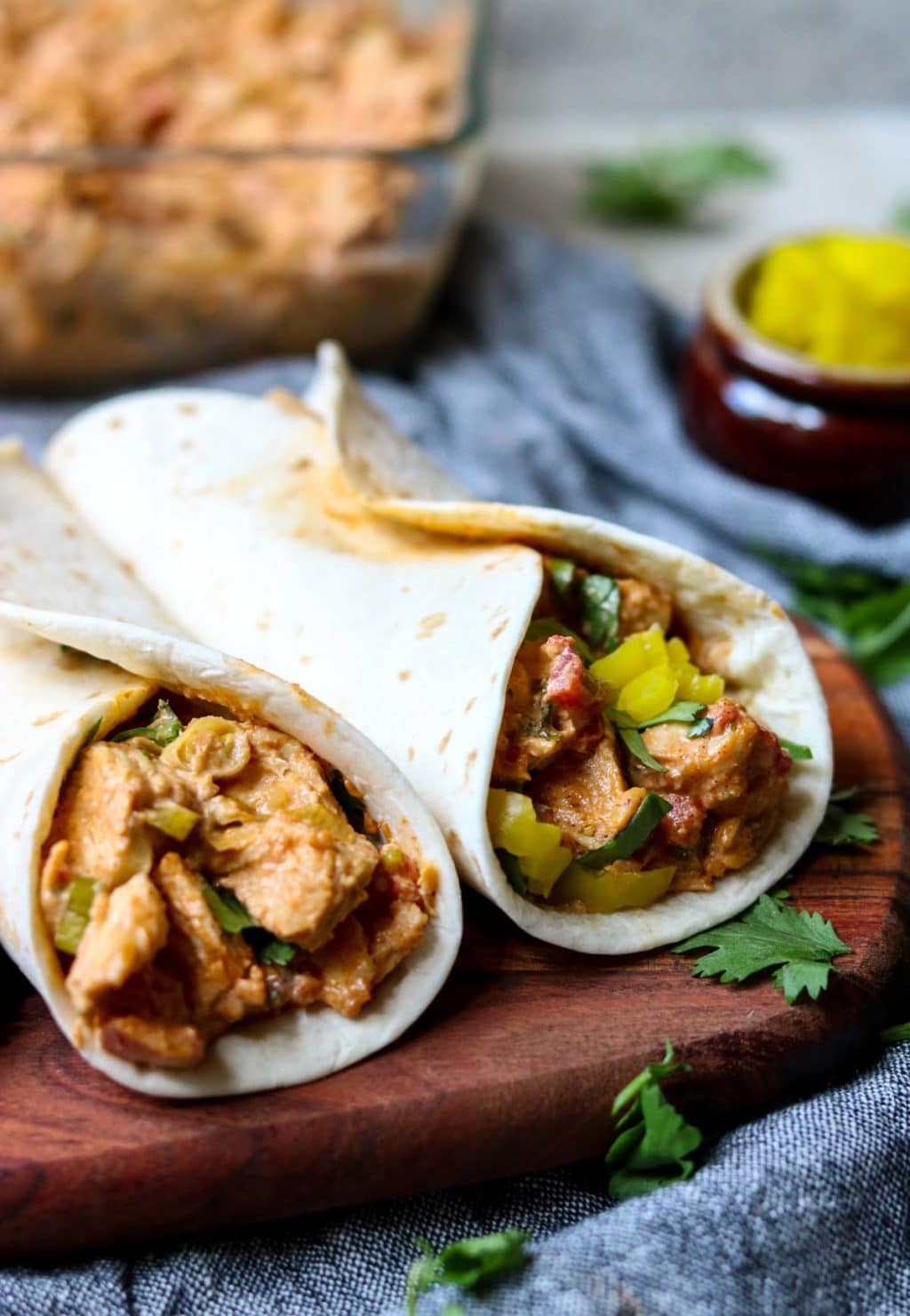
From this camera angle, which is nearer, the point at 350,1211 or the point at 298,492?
the point at 350,1211

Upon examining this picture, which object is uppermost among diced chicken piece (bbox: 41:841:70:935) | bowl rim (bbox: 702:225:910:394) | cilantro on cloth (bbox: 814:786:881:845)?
diced chicken piece (bbox: 41:841:70:935)

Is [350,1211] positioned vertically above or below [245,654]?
below

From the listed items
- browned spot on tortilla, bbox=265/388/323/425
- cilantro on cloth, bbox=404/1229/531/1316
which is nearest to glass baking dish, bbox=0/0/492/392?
browned spot on tortilla, bbox=265/388/323/425

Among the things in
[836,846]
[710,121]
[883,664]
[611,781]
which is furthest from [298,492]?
[710,121]

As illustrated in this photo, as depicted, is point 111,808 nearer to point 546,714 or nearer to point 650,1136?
point 546,714

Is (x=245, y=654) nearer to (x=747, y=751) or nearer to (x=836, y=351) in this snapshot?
(x=747, y=751)

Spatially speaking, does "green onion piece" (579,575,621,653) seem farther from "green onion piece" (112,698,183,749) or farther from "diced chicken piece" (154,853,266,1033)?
"diced chicken piece" (154,853,266,1033)

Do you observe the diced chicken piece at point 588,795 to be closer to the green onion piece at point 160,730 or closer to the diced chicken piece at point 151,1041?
the green onion piece at point 160,730
